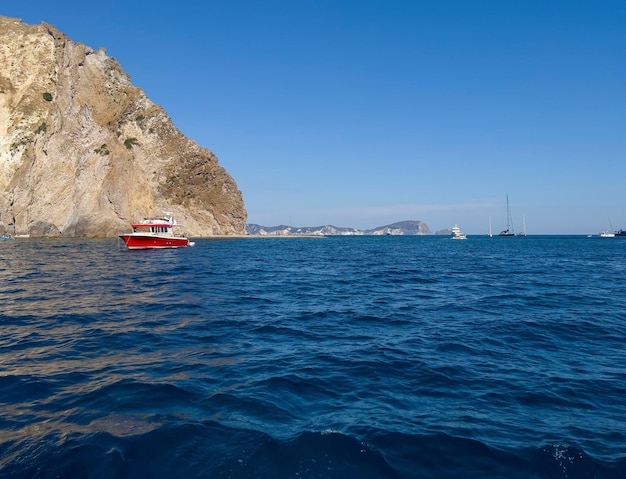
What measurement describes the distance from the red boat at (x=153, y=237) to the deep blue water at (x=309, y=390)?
4595 cm

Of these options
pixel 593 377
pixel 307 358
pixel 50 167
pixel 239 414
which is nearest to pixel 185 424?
pixel 239 414

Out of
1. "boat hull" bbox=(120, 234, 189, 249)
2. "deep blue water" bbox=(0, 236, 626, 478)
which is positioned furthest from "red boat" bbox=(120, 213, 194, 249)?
"deep blue water" bbox=(0, 236, 626, 478)

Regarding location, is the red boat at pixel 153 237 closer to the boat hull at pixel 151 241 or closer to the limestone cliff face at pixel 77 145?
the boat hull at pixel 151 241

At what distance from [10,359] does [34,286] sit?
48.2 feet

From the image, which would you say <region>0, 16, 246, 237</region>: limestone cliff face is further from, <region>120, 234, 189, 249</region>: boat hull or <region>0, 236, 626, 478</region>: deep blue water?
<region>0, 236, 626, 478</region>: deep blue water

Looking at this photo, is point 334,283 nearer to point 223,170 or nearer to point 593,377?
point 593,377

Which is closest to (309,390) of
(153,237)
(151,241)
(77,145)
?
(153,237)

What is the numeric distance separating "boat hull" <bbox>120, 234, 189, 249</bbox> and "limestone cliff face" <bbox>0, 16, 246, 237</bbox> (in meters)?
43.0

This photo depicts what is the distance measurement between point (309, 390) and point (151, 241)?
61.7 m

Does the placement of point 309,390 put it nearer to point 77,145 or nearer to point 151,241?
point 151,241

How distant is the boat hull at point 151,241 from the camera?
2386 inches

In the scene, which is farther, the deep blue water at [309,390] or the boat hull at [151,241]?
the boat hull at [151,241]

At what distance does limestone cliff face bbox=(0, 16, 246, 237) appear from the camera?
304 ft

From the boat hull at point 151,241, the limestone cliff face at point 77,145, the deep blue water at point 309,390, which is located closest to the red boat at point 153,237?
the boat hull at point 151,241
